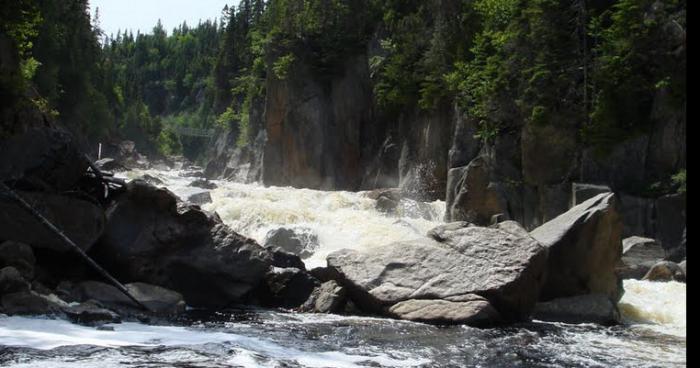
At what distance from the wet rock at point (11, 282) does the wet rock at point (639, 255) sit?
14.7 meters

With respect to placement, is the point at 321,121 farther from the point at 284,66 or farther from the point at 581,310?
the point at 581,310

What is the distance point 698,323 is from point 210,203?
28.9 metres

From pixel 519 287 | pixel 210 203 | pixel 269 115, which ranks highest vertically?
pixel 269 115

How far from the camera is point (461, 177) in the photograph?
2744 cm

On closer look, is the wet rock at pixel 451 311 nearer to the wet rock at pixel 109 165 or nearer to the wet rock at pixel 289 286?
the wet rock at pixel 289 286

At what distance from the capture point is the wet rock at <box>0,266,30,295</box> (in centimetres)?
1145

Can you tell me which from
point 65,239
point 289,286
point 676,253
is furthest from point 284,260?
point 676,253

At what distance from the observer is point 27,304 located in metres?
11.2

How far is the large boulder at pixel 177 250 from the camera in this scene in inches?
580

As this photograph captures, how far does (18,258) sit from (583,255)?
11.1 m

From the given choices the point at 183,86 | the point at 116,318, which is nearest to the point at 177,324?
the point at 116,318

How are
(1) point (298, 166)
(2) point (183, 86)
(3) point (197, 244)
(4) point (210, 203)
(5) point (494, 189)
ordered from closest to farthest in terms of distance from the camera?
(3) point (197, 244) < (5) point (494, 189) < (4) point (210, 203) < (1) point (298, 166) < (2) point (183, 86)

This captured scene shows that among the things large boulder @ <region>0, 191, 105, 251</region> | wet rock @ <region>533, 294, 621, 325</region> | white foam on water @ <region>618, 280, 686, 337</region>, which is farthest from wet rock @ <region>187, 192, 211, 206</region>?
wet rock @ <region>533, 294, 621, 325</region>

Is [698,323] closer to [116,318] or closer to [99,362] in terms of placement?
[99,362]
